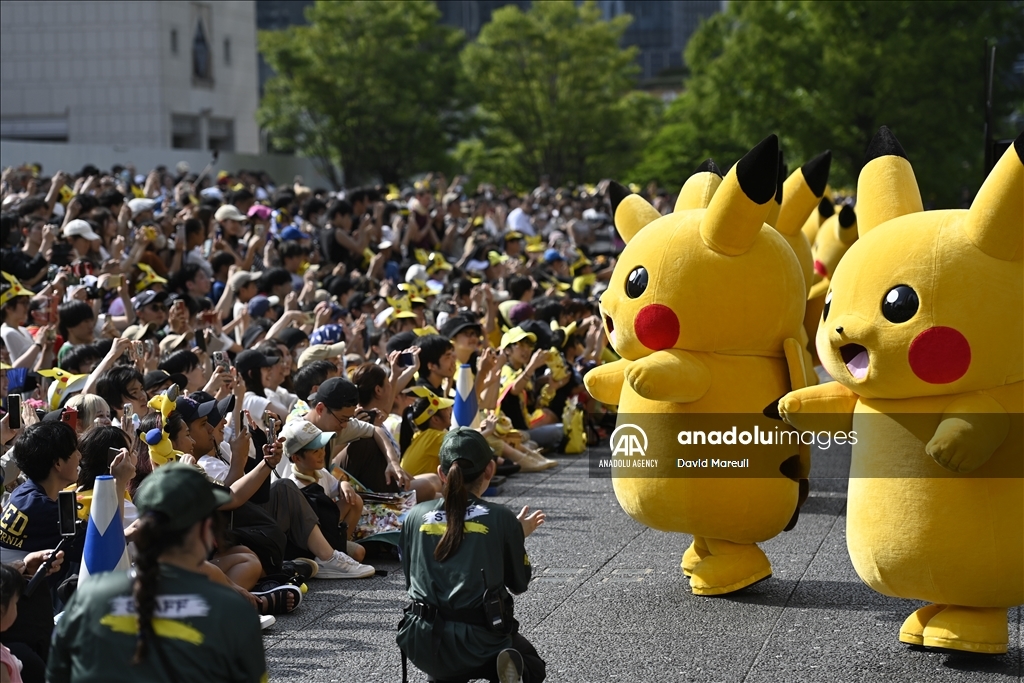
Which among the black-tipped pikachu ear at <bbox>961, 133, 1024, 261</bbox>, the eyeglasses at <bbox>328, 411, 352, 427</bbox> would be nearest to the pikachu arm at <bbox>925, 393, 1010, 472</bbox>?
the black-tipped pikachu ear at <bbox>961, 133, 1024, 261</bbox>

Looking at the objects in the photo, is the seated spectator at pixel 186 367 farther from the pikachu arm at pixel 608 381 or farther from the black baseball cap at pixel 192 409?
the pikachu arm at pixel 608 381

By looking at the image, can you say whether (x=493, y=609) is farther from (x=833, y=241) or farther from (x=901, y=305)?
(x=833, y=241)

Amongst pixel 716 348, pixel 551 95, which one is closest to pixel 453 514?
pixel 716 348

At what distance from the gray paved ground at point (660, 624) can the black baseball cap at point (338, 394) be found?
1053 millimetres

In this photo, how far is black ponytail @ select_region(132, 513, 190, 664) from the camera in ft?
10.7

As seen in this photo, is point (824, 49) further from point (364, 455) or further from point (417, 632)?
point (417, 632)

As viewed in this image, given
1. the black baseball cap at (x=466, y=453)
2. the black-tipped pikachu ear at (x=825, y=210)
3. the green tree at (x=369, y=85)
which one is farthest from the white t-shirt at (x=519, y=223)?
the green tree at (x=369, y=85)

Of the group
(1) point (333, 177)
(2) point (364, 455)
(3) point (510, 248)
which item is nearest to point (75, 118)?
(1) point (333, 177)

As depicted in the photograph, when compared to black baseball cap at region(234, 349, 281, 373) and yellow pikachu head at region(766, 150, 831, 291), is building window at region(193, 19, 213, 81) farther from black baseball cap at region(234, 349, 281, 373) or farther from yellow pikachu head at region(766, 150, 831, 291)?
yellow pikachu head at region(766, 150, 831, 291)

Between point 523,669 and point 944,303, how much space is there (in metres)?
2.51

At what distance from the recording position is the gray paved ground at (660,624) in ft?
19.5

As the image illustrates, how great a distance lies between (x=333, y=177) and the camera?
134ft

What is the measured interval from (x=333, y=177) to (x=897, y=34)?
19.2m

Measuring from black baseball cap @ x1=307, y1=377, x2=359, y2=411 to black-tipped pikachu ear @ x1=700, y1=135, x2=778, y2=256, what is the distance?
2337mm
